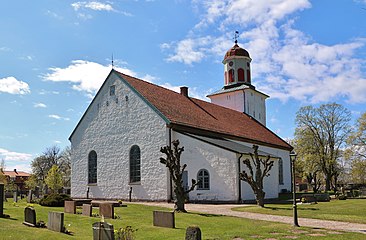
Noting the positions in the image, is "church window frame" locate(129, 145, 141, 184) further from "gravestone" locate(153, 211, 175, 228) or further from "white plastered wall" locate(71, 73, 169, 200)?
"gravestone" locate(153, 211, 175, 228)

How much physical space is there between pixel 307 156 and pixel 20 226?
1593 inches

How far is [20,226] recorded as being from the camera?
14.6m

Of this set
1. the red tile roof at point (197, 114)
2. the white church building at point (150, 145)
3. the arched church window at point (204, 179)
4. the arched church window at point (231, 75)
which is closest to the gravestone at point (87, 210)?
the white church building at point (150, 145)

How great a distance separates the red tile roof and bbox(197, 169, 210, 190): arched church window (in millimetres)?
3679

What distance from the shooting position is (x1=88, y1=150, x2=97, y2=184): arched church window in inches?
1256

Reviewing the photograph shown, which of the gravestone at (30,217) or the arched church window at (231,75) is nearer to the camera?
the gravestone at (30,217)

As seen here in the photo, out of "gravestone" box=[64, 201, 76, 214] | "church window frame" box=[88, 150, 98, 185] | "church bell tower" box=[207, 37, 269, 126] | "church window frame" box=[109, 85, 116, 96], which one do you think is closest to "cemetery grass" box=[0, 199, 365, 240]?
"gravestone" box=[64, 201, 76, 214]

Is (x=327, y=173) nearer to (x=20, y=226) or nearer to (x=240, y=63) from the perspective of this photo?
(x=240, y=63)

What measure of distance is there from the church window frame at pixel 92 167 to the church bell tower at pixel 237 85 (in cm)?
1775

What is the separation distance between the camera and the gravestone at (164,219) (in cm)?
1541

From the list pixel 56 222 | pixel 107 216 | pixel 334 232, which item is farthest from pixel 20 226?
pixel 334 232

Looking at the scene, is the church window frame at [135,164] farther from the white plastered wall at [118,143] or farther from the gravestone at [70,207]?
the gravestone at [70,207]

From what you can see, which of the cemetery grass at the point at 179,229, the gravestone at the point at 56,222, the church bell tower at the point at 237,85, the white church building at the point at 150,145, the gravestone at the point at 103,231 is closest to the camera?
the gravestone at the point at 103,231

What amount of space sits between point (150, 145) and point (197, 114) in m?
5.81
